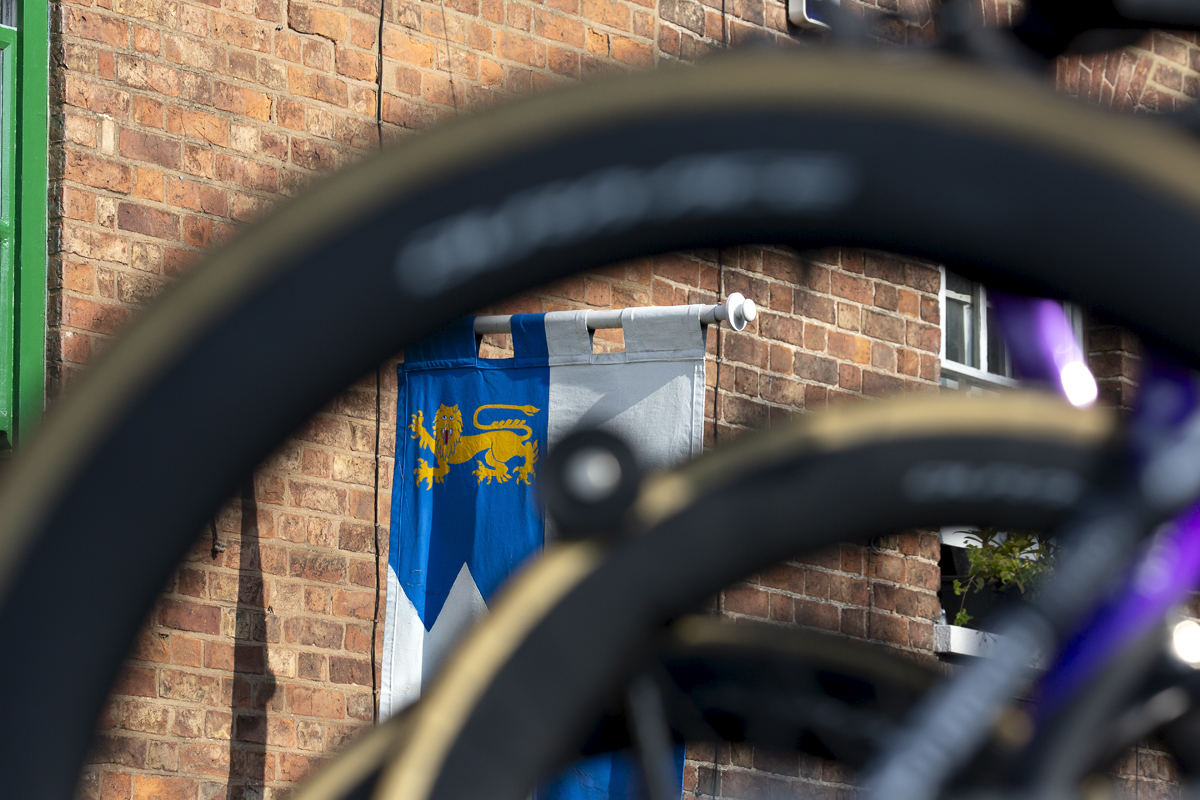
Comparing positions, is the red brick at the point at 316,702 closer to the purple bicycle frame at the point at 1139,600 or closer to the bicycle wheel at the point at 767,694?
the bicycle wheel at the point at 767,694

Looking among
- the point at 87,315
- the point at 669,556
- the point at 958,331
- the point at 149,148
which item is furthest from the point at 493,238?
the point at 958,331

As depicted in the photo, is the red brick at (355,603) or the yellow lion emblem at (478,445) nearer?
the yellow lion emblem at (478,445)

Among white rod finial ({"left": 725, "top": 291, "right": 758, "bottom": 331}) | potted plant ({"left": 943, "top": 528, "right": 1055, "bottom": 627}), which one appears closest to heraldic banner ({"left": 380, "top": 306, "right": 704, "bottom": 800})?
white rod finial ({"left": 725, "top": 291, "right": 758, "bottom": 331})

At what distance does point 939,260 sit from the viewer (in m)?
0.67

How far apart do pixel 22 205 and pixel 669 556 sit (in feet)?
11.1

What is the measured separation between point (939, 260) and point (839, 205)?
54 millimetres

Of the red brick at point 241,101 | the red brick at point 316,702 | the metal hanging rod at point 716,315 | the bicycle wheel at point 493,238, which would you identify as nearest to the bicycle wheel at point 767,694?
the bicycle wheel at point 493,238

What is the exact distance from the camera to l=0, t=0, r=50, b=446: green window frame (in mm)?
3652

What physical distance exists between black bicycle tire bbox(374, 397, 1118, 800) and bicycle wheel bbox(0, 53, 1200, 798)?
0.33 feet

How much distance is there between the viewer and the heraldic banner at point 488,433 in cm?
337

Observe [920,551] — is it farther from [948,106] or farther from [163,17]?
[948,106]

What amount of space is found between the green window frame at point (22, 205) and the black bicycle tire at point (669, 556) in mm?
3264

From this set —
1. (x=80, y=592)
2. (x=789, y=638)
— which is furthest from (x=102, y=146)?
(x=80, y=592)

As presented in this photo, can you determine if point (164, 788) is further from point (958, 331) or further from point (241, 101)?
point (958, 331)
